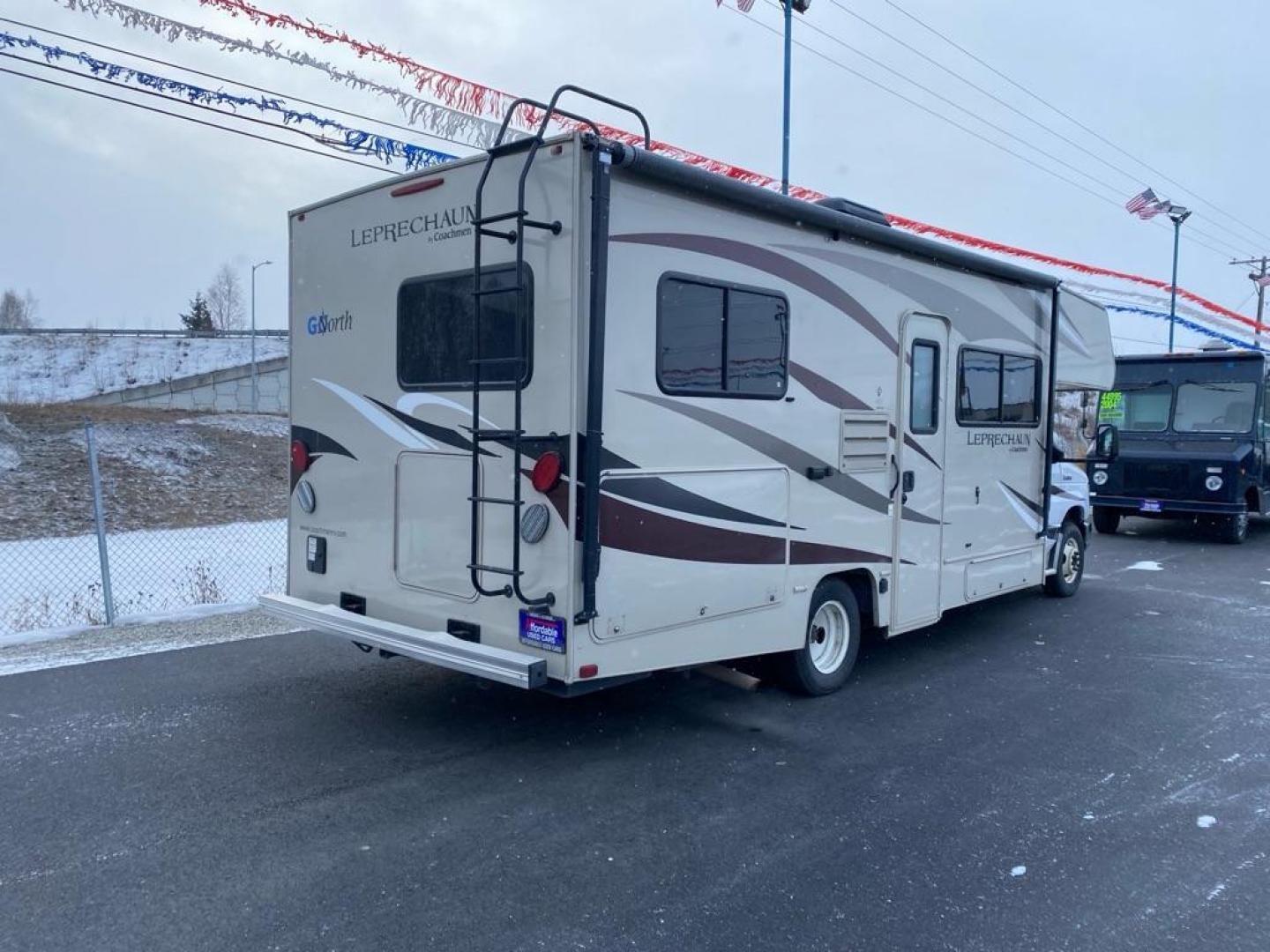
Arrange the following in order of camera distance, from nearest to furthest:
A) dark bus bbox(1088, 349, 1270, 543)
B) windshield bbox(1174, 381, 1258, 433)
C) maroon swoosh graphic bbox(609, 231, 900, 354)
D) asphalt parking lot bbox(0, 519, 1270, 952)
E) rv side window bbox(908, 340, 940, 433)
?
1. asphalt parking lot bbox(0, 519, 1270, 952)
2. maroon swoosh graphic bbox(609, 231, 900, 354)
3. rv side window bbox(908, 340, 940, 433)
4. dark bus bbox(1088, 349, 1270, 543)
5. windshield bbox(1174, 381, 1258, 433)

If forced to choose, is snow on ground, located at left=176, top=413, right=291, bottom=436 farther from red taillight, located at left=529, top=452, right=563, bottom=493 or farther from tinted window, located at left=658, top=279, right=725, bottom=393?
red taillight, located at left=529, top=452, right=563, bottom=493

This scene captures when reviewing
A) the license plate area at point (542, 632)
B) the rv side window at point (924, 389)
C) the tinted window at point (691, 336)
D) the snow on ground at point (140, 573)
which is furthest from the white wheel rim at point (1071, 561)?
the snow on ground at point (140, 573)

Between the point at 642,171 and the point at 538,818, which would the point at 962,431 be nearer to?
the point at 642,171

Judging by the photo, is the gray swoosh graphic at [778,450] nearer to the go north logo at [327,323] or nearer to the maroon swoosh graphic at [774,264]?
the maroon swoosh graphic at [774,264]

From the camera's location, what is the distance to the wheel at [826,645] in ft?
19.4

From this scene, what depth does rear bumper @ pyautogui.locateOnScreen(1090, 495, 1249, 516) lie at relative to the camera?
13312 mm

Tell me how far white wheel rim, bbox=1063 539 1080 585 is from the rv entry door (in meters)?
3.05

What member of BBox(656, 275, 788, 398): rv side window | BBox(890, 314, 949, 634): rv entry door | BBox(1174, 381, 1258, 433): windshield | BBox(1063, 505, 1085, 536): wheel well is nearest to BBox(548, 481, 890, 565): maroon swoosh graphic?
BBox(656, 275, 788, 398): rv side window

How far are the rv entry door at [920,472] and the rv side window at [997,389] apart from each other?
1.10 ft

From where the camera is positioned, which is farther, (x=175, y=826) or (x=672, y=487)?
(x=672, y=487)

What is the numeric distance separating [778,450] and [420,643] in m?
2.22

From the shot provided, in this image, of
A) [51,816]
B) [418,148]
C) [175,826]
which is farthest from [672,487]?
[418,148]

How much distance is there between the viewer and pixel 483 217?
187 inches

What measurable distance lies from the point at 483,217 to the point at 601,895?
3108 mm
